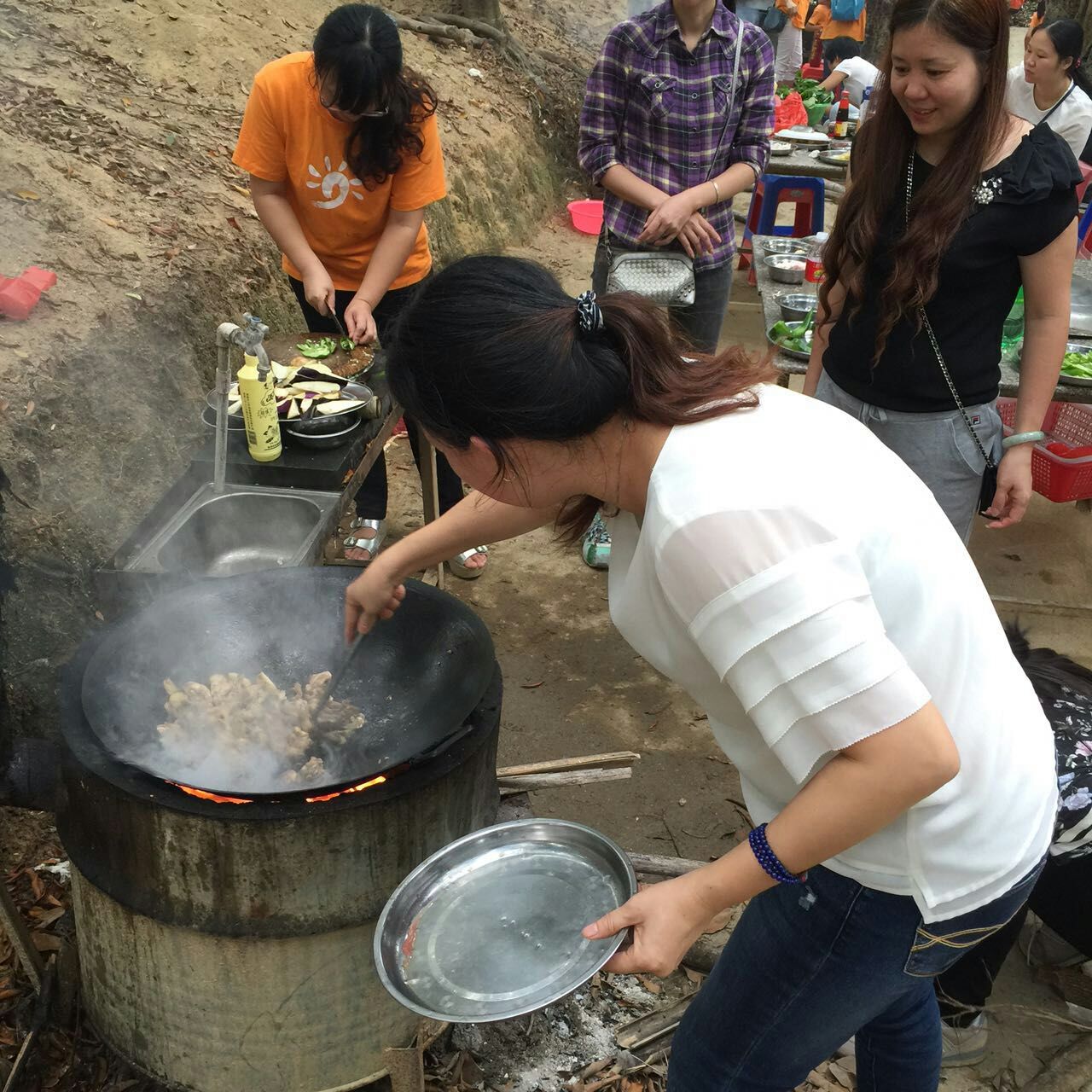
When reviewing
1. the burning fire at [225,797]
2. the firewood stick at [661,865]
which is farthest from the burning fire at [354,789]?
the firewood stick at [661,865]

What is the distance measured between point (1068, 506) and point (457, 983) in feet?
18.1

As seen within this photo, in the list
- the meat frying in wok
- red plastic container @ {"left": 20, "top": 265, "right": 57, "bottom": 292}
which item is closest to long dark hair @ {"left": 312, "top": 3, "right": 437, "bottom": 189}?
red plastic container @ {"left": 20, "top": 265, "right": 57, "bottom": 292}

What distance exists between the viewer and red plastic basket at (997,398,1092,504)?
17.7 feet

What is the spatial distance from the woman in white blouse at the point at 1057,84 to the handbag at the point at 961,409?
385cm

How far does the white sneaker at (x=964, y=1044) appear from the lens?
118 inches

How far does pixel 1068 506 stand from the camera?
605 centimetres

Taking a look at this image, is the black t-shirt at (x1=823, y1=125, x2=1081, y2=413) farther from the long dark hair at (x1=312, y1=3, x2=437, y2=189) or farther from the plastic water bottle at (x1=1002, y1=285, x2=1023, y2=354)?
the long dark hair at (x1=312, y1=3, x2=437, y2=189)

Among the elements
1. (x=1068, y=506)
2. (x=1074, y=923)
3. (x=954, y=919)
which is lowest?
(x=1068, y=506)

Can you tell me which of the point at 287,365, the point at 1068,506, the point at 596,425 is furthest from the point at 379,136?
the point at 1068,506

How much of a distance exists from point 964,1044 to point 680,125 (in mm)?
3870

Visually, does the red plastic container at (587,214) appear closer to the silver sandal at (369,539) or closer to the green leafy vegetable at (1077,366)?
the silver sandal at (369,539)

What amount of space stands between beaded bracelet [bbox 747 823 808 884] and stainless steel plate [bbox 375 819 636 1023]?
12.9 inches

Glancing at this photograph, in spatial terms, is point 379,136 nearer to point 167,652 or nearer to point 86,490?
point 86,490

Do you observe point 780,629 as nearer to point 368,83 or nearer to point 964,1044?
point 964,1044
